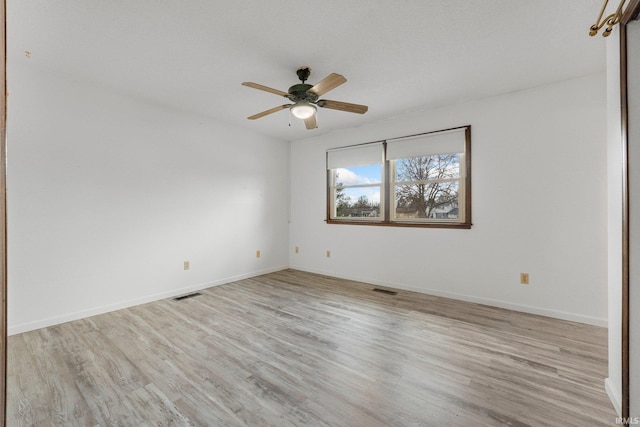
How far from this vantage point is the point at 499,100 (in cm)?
315

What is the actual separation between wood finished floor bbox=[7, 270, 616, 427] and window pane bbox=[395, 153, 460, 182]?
1.76 metres

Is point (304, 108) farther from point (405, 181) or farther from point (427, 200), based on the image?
point (427, 200)

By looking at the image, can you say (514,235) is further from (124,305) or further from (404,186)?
(124,305)

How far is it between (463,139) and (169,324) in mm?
4020

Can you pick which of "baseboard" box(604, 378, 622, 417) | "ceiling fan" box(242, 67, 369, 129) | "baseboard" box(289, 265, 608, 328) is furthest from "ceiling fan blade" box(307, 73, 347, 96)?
"baseboard" box(289, 265, 608, 328)

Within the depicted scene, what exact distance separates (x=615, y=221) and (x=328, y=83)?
2.13m

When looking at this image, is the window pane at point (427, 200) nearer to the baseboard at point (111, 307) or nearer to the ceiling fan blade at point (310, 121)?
the ceiling fan blade at point (310, 121)

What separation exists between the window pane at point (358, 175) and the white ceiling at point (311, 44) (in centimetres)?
139

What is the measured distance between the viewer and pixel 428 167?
149 inches

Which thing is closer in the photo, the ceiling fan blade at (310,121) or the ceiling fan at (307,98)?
the ceiling fan at (307,98)

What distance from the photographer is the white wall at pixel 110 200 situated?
2529 millimetres

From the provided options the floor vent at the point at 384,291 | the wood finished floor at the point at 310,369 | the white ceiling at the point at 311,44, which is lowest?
the wood finished floor at the point at 310,369

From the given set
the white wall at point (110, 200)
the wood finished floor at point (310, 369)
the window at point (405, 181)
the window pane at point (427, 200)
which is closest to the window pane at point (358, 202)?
the window at point (405, 181)

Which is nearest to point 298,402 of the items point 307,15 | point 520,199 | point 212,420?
point 212,420
